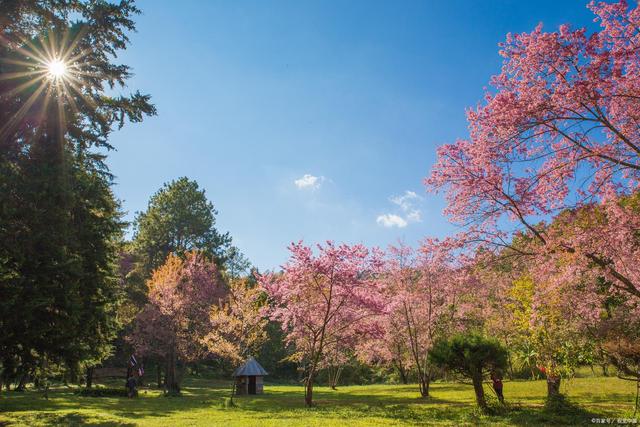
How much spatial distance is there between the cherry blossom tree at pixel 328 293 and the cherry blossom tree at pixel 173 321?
41.8ft

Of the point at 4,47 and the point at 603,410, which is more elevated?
the point at 4,47

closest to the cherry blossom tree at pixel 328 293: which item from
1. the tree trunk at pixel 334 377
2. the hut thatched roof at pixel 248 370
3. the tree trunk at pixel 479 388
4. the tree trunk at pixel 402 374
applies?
the tree trunk at pixel 479 388

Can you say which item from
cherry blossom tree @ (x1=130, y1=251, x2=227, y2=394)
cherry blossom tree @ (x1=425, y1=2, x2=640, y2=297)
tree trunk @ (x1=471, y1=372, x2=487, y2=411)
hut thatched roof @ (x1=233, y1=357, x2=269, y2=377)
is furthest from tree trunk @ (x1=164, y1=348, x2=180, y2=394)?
cherry blossom tree @ (x1=425, y1=2, x2=640, y2=297)

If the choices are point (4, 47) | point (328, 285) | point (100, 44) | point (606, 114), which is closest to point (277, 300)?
point (328, 285)

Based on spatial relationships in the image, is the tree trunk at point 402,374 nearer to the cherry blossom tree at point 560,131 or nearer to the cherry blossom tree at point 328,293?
the cherry blossom tree at point 328,293

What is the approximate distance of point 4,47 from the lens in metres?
14.2

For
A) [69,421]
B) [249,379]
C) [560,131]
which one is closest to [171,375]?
[249,379]

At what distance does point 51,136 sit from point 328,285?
13.9m

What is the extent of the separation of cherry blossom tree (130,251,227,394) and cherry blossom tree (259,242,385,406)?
12.7 meters

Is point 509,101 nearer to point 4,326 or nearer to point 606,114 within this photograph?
point 606,114

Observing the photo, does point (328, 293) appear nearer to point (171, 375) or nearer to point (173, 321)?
point (173, 321)

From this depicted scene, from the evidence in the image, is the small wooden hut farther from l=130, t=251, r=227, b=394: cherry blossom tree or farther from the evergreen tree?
the evergreen tree

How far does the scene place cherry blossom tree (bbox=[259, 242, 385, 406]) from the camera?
21312 mm

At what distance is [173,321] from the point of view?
33312 millimetres
